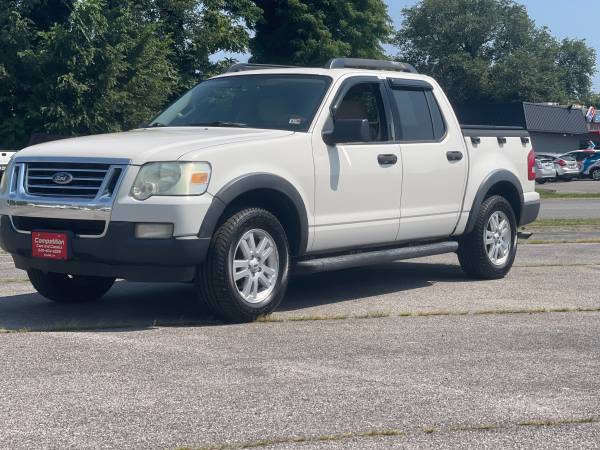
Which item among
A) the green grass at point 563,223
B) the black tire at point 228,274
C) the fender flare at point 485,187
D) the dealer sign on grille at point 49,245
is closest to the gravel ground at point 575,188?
the green grass at point 563,223

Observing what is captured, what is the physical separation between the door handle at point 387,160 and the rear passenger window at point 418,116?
34 cm

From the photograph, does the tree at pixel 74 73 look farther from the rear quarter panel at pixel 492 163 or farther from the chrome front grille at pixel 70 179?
the chrome front grille at pixel 70 179

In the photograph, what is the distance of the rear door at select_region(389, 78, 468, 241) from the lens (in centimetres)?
910

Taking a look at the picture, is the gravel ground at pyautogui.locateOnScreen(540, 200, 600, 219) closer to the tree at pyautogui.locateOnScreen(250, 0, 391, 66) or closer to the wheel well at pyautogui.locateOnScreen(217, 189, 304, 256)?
the wheel well at pyautogui.locateOnScreen(217, 189, 304, 256)

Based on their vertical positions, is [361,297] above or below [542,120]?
below

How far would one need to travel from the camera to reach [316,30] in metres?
47.5

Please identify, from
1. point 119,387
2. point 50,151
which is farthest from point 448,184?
point 119,387

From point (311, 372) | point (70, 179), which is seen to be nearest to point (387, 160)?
point (70, 179)

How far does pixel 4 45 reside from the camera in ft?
115

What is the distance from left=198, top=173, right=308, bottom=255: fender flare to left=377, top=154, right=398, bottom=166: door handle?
1.06m

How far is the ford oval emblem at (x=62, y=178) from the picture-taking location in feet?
24.2

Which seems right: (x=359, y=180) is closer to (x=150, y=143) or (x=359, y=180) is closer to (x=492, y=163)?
(x=150, y=143)

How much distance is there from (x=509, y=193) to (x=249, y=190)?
4097 mm

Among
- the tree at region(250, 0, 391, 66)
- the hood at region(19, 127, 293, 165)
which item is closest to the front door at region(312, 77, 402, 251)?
the hood at region(19, 127, 293, 165)
